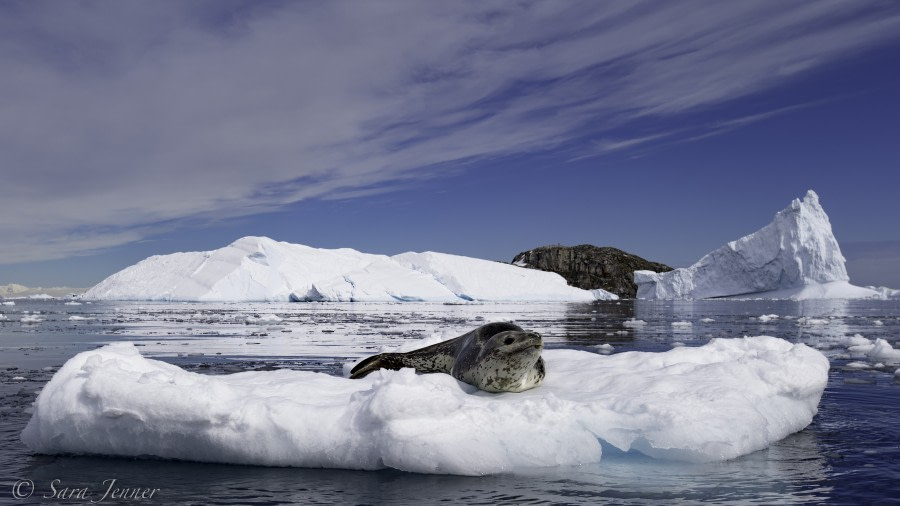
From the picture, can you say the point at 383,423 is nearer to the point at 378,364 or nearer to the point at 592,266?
the point at 378,364

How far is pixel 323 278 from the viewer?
227 ft

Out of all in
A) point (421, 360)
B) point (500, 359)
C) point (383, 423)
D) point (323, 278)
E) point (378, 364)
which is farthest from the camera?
point (323, 278)

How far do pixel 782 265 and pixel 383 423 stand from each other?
7448 centimetres

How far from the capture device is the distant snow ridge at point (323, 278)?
65000 millimetres

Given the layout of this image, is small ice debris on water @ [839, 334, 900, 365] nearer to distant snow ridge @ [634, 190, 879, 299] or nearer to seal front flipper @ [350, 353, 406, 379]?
seal front flipper @ [350, 353, 406, 379]

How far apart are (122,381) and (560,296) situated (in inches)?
2717

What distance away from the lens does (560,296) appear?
2884 inches

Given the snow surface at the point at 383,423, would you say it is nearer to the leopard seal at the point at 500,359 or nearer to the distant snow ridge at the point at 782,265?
the leopard seal at the point at 500,359

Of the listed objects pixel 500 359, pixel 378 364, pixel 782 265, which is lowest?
pixel 378 364

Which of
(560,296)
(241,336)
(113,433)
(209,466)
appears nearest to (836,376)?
(209,466)

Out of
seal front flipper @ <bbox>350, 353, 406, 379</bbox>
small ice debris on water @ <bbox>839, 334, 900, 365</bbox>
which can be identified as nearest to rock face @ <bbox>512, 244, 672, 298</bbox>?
small ice debris on water @ <bbox>839, 334, 900, 365</bbox>

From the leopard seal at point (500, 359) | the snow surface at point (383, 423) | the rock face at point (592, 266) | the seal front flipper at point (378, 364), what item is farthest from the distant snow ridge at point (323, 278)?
the rock face at point (592, 266)

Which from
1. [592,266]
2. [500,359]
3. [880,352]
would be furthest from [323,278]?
[592,266]

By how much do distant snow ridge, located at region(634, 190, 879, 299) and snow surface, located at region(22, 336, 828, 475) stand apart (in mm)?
67179
